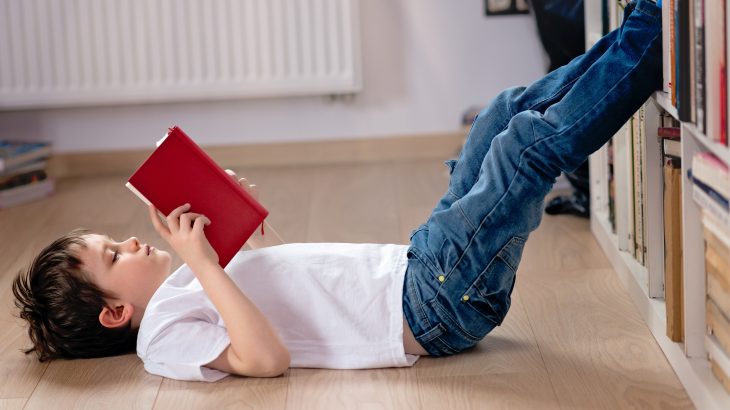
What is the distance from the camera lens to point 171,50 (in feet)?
9.62

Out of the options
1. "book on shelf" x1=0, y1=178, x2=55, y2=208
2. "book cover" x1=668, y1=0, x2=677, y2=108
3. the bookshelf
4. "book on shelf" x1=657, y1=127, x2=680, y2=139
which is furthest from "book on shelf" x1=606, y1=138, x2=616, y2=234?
"book on shelf" x1=0, y1=178, x2=55, y2=208

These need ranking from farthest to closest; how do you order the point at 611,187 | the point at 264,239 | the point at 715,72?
the point at 611,187 < the point at 264,239 < the point at 715,72

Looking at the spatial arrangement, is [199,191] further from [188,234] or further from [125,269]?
[125,269]

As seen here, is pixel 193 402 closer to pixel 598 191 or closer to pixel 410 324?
pixel 410 324

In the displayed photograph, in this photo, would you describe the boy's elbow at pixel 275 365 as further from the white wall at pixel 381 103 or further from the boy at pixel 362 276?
the white wall at pixel 381 103

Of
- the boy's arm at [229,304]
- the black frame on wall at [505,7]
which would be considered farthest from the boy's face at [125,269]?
the black frame on wall at [505,7]

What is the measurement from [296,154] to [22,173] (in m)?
0.78

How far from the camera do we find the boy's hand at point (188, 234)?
1432 millimetres

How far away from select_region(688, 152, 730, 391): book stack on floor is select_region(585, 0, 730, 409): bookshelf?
0.05ft

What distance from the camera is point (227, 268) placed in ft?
5.11

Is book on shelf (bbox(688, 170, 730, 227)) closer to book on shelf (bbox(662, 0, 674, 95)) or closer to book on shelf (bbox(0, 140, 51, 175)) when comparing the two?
book on shelf (bbox(662, 0, 674, 95))

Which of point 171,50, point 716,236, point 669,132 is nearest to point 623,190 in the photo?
point 669,132

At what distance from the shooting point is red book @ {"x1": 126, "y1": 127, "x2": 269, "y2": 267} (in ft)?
4.74

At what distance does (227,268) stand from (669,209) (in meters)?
0.65
